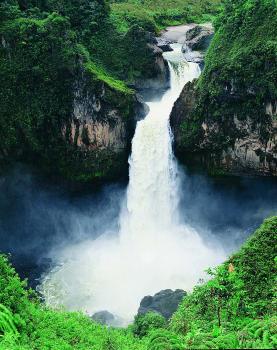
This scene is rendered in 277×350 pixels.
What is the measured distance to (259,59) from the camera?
23656 mm

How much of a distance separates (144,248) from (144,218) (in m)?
1.97

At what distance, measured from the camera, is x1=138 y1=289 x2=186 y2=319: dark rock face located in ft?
62.7

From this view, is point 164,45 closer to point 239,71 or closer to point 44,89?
point 239,71

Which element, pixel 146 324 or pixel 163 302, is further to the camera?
pixel 163 302

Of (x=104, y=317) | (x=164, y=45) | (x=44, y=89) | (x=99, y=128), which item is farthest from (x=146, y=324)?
(x=164, y=45)

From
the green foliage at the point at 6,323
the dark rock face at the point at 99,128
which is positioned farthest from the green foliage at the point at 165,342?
the dark rock face at the point at 99,128

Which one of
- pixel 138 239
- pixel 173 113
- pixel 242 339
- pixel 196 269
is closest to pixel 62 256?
pixel 138 239

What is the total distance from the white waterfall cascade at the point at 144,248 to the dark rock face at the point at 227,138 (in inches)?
39.0

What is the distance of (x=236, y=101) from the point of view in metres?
24.8

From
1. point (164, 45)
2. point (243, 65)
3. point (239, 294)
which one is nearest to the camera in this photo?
point (239, 294)

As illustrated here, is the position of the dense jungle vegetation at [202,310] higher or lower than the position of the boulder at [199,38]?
lower

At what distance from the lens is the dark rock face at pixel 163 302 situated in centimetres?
1912

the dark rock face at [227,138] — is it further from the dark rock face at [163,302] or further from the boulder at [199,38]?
the dark rock face at [163,302]

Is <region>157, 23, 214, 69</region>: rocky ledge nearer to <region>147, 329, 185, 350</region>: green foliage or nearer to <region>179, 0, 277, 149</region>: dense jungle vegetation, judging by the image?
<region>179, 0, 277, 149</region>: dense jungle vegetation
